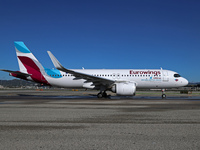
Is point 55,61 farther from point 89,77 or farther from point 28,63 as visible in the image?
point 28,63

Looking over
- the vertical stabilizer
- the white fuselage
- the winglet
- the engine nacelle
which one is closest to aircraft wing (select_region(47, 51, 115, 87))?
the winglet

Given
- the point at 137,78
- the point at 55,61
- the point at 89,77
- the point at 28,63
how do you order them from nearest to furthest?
the point at 55,61, the point at 89,77, the point at 137,78, the point at 28,63

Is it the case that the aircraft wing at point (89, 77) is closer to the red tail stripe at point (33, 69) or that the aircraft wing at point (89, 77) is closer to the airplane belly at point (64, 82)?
the airplane belly at point (64, 82)

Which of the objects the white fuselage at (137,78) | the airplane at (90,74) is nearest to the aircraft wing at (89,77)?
the airplane at (90,74)

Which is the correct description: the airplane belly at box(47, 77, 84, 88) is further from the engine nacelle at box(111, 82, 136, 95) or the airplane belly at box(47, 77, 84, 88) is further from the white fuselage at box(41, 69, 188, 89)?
the engine nacelle at box(111, 82, 136, 95)

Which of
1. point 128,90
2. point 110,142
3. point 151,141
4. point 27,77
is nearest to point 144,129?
point 151,141

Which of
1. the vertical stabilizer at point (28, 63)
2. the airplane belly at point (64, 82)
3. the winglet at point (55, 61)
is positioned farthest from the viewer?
the vertical stabilizer at point (28, 63)

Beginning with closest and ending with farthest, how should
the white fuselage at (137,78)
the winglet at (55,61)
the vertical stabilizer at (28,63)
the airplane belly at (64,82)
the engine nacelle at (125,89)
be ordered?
the engine nacelle at (125,89) → the winglet at (55,61) → the white fuselage at (137,78) → the airplane belly at (64,82) → the vertical stabilizer at (28,63)

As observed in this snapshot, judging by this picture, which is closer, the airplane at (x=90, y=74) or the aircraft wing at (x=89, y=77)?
the aircraft wing at (x=89, y=77)

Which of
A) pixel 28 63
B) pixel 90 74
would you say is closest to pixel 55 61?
pixel 90 74

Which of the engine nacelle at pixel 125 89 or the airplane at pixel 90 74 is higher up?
the airplane at pixel 90 74

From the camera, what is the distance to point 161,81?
931 inches

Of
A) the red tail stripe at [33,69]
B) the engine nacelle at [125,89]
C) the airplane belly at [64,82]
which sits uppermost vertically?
the red tail stripe at [33,69]

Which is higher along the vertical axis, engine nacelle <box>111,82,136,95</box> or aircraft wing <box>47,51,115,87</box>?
aircraft wing <box>47,51,115,87</box>
